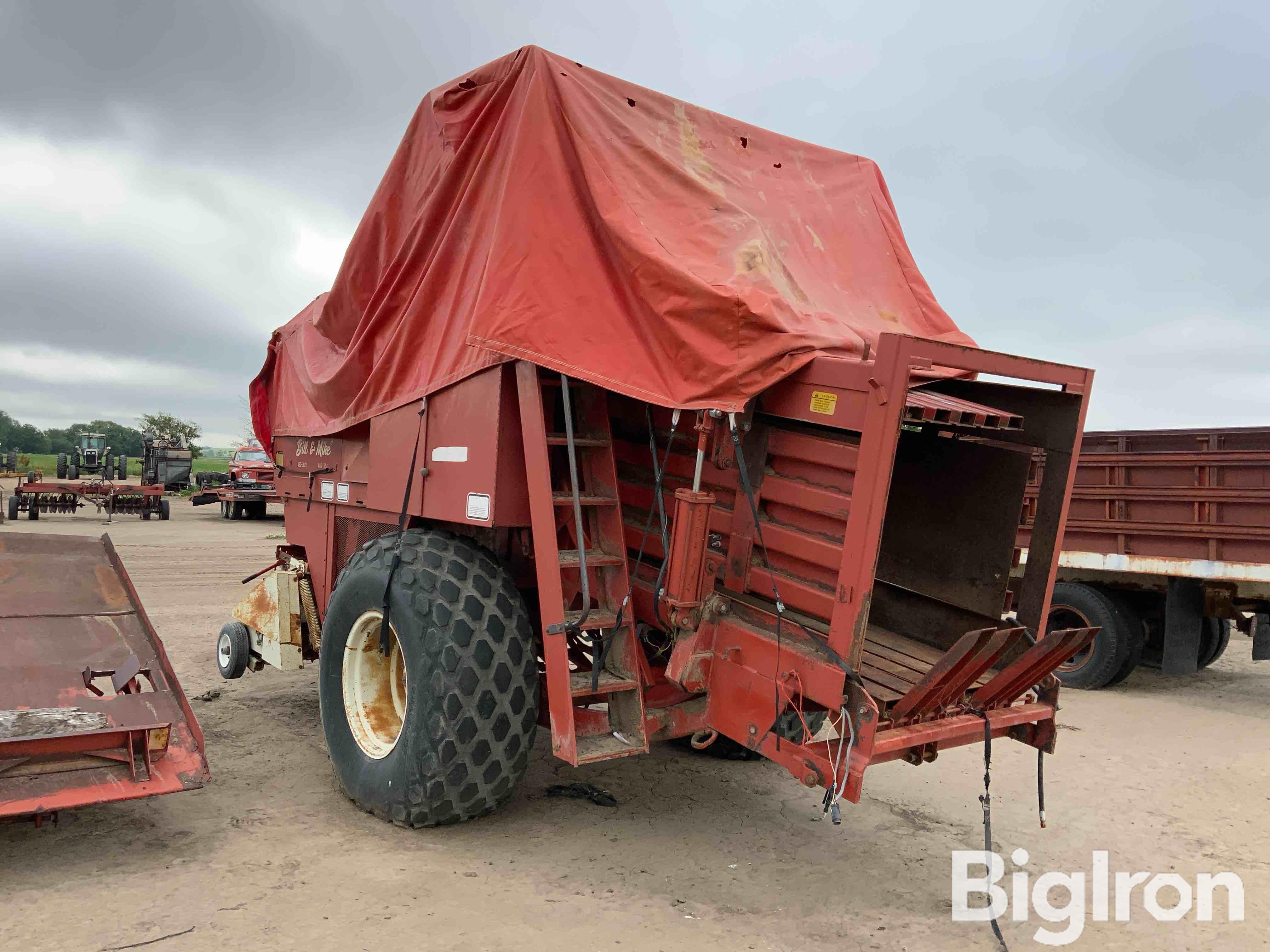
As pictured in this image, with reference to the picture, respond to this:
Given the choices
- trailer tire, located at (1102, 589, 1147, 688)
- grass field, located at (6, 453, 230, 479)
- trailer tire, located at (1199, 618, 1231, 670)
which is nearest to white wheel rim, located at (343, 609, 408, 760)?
trailer tire, located at (1102, 589, 1147, 688)

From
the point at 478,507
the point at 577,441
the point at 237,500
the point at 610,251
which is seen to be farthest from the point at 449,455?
the point at 237,500

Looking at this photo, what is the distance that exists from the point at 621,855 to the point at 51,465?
54651 millimetres

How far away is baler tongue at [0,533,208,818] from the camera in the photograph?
12.8 ft

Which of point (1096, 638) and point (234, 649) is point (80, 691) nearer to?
point (234, 649)

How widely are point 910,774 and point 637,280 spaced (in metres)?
3.86

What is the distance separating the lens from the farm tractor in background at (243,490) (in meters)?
25.2

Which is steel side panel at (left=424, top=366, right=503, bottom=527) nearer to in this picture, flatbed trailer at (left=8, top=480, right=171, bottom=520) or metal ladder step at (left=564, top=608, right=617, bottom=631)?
metal ladder step at (left=564, top=608, right=617, bottom=631)

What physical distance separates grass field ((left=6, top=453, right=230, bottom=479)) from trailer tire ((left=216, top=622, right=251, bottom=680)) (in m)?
22.7

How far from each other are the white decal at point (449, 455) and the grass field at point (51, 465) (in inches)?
1019

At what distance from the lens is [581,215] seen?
14.7ft

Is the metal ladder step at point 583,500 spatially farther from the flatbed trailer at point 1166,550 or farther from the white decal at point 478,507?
the flatbed trailer at point 1166,550

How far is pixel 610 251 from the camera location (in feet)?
14.4

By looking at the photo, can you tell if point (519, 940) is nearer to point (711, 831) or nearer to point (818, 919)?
point (818, 919)

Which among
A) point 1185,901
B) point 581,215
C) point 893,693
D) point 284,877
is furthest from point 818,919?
point 581,215
